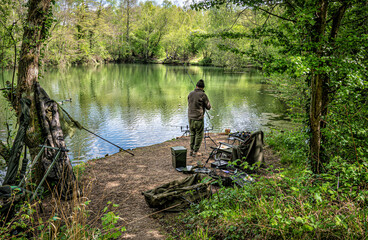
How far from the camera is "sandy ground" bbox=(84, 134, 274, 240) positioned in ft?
11.3

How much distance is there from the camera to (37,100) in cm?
429

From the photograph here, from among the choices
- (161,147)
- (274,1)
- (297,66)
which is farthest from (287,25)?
(161,147)

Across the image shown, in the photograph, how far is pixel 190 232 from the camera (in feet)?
9.72

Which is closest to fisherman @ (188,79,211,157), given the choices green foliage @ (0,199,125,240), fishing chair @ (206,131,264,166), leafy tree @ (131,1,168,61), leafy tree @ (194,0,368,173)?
fishing chair @ (206,131,264,166)

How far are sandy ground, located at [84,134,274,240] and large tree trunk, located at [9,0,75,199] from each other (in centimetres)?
82

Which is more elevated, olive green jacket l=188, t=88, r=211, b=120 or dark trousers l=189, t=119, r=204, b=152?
olive green jacket l=188, t=88, r=211, b=120

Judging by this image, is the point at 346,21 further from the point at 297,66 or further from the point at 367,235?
the point at 367,235

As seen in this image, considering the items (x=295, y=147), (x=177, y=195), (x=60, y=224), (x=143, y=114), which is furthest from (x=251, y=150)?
(x=143, y=114)

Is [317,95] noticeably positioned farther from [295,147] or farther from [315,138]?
[295,147]

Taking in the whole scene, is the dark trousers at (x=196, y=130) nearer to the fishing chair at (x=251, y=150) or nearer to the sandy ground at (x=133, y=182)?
the sandy ground at (x=133, y=182)

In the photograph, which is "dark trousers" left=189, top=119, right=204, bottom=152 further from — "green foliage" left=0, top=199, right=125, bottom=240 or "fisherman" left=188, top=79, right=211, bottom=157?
"green foliage" left=0, top=199, right=125, bottom=240

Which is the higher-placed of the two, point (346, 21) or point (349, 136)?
point (346, 21)

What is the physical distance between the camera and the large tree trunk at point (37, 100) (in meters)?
4.23

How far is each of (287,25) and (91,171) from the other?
5200mm
